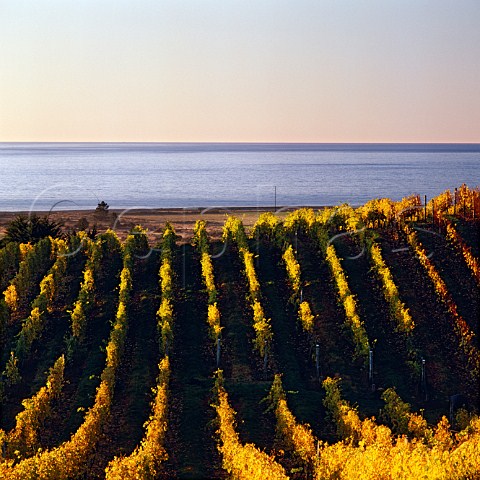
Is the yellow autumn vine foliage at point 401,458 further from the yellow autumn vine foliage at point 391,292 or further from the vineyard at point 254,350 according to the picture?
the yellow autumn vine foliage at point 391,292

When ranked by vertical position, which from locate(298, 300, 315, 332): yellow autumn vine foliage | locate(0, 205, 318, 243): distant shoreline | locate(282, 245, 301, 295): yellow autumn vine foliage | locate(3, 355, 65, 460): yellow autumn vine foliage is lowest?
locate(3, 355, 65, 460): yellow autumn vine foliage

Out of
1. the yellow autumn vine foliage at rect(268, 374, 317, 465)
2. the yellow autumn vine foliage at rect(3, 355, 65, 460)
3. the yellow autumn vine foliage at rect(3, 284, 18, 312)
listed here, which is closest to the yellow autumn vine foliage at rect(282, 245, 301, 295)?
the yellow autumn vine foliage at rect(268, 374, 317, 465)

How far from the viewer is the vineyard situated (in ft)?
79.2

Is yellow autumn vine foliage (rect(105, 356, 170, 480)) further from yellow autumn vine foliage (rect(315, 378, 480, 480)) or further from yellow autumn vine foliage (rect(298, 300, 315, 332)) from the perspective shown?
yellow autumn vine foliage (rect(298, 300, 315, 332))

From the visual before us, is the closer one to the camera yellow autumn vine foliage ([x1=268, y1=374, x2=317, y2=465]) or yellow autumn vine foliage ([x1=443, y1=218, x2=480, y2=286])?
yellow autumn vine foliage ([x1=268, y1=374, x2=317, y2=465])

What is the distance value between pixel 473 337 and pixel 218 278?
12.5m

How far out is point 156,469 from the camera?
78.0ft

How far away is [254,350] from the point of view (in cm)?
3359

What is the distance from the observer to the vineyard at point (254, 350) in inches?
950

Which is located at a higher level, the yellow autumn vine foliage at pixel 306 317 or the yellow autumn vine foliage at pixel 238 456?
the yellow autumn vine foliage at pixel 306 317

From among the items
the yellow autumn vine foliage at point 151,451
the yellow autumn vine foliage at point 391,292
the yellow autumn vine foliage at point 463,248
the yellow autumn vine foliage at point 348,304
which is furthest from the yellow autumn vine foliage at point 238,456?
the yellow autumn vine foliage at point 463,248

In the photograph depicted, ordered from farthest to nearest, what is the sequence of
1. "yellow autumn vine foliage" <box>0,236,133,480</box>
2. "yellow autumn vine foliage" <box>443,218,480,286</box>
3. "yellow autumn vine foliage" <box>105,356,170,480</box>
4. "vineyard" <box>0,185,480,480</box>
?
"yellow autumn vine foliage" <box>443,218,480,286</box> → "vineyard" <box>0,185,480,480</box> → "yellow autumn vine foliage" <box>105,356,170,480</box> → "yellow autumn vine foliage" <box>0,236,133,480</box>

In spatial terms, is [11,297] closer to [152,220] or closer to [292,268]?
[292,268]

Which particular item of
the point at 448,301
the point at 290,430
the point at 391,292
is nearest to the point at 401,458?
the point at 290,430
